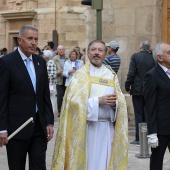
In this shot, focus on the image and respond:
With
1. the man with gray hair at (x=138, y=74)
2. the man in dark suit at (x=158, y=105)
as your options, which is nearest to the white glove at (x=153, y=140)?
the man in dark suit at (x=158, y=105)

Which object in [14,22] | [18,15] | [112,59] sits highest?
[18,15]

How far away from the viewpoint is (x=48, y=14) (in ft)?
79.3

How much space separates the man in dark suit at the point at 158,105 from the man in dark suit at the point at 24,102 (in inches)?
45.2

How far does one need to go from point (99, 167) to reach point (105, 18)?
286 inches

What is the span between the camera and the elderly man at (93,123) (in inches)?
242

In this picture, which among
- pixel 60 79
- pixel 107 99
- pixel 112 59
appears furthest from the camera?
pixel 60 79

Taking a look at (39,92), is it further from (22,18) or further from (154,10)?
(22,18)

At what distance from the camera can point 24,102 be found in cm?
586

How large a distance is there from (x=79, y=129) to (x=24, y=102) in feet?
2.24

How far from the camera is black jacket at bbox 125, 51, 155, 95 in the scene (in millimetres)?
10188

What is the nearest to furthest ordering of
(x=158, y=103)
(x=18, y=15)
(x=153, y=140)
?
(x=153, y=140) < (x=158, y=103) < (x=18, y=15)

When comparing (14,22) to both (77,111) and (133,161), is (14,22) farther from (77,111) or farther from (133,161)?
(77,111)

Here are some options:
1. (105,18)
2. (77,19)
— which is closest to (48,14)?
(77,19)

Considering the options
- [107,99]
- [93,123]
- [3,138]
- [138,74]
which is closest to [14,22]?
[138,74]
